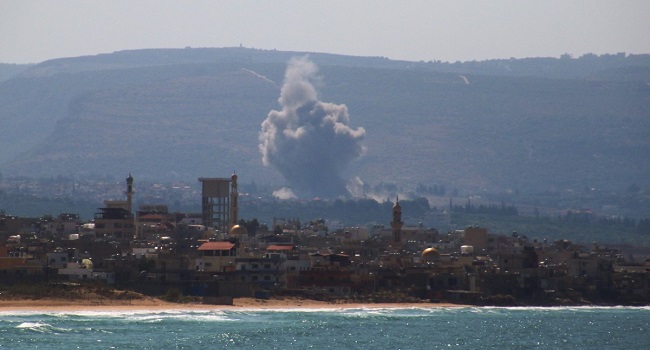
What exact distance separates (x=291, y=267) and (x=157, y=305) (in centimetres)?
1962

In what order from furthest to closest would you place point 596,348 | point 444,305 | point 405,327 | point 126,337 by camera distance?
point 444,305 → point 405,327 → point 596,348 → point 126,337

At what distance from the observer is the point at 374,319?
104250 mm

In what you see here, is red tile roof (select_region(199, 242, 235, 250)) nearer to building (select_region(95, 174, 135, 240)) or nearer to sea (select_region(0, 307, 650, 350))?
sea (select_region(0, 307, 650, 350))

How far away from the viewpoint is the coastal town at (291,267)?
11262 centimetres

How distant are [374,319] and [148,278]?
15.6 m

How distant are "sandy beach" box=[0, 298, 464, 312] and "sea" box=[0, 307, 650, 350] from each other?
1.82 metres

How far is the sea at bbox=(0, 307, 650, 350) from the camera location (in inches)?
3317

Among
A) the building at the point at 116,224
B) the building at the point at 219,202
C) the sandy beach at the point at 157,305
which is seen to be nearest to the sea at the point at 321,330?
the sandy beach at the point at 157,305

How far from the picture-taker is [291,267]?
407 feet

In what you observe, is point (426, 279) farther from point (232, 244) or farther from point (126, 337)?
point (126, 337)

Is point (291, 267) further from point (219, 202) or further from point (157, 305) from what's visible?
point (219, 202)

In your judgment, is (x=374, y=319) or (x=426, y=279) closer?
(x=374, y=319)

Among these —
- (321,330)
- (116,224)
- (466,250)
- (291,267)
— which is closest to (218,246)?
(291,267)

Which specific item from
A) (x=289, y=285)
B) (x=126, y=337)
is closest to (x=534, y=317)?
(x=289, y=285)
